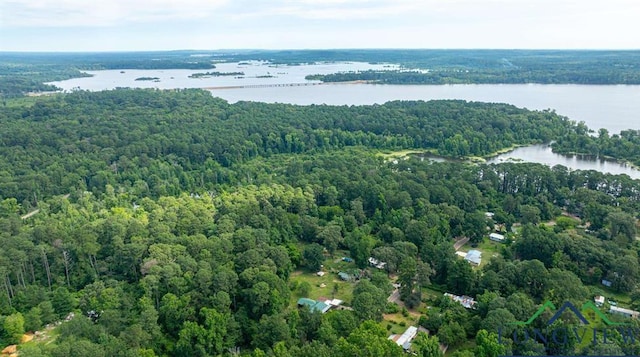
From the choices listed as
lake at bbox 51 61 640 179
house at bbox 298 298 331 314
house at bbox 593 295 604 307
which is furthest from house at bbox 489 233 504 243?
lake at bbox 51 61 640 179

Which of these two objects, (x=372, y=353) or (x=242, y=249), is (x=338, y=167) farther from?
(x=372, y=353)

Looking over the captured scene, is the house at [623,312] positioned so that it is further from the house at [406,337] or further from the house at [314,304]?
the house at [314,304]

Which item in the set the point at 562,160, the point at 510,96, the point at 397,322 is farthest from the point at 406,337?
the point at 510,96

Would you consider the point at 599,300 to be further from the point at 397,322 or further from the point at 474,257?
the point at 397,322

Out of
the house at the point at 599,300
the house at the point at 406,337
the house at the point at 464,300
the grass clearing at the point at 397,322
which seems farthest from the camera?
the house at the point at 464,300

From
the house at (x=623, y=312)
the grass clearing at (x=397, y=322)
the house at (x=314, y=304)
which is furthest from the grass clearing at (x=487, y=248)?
the house at (x=314, y=304)

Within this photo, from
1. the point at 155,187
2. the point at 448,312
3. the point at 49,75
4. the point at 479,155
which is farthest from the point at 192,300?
the point at 49,75

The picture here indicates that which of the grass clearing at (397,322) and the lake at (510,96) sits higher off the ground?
the lake at (510,96)
